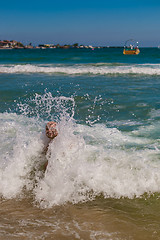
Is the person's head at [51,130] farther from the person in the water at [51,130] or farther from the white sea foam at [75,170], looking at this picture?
the white sea foam at [75,170]

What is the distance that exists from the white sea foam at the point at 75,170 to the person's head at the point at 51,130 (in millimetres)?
174

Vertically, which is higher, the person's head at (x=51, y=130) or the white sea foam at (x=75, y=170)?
the person's head at (x=51, y=130)

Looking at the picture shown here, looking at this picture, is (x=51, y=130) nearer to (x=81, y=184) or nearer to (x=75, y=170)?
(x=75, y=170)

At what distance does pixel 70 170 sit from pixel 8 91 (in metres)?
10.2

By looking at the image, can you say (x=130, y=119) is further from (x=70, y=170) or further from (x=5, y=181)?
(x=5, y=181)

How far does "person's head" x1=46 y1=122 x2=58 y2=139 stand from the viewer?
5207 mm

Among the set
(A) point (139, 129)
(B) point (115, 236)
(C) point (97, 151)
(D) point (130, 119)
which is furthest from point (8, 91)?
(B) point (115, 236)

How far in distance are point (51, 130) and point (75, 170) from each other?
34.4 inches

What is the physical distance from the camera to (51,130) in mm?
5223

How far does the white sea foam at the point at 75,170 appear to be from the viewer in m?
4.98

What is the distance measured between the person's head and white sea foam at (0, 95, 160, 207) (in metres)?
0.17

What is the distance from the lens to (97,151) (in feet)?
20.9

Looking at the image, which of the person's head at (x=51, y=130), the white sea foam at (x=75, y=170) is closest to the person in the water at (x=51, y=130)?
the person's head at (x=51, y=130)

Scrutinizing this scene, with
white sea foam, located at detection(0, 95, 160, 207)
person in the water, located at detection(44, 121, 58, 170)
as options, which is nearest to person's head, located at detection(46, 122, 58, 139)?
person in the water, located at detection(44, 121, 58, 170)
